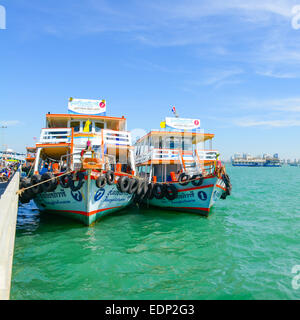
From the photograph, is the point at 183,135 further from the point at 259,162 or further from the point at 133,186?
the point at 259,162

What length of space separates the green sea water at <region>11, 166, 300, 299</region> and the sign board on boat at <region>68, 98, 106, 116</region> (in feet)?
23.1

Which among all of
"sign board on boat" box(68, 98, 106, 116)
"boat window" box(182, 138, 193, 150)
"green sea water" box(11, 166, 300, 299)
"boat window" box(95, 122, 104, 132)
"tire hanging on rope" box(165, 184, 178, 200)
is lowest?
"green sea water" box(11, 166, 300, 299)

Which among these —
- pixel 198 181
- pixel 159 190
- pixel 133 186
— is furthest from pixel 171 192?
pixel 133 186

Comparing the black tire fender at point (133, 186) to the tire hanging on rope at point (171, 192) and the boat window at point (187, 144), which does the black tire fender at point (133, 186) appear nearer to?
the tire hanging on rope at point (171, 192)

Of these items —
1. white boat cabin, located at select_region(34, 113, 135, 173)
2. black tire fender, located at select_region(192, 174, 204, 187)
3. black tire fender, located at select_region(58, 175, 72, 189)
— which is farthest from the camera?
black tire fender, located at select_region(192, 174, 204, 187)

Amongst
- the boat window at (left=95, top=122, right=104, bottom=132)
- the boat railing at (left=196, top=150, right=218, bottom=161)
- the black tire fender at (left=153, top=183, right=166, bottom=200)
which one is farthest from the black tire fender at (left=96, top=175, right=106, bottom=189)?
the boat railing at (left=196, top=150, right=218, bottom=161)

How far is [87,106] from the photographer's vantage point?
53.3 feet

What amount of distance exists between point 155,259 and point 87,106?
461 inches

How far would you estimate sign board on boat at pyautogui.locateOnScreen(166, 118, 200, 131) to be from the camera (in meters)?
17.8

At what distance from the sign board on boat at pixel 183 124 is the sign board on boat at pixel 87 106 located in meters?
4.69

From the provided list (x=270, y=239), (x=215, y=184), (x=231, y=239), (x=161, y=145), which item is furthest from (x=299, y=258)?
(x=161, y=145)

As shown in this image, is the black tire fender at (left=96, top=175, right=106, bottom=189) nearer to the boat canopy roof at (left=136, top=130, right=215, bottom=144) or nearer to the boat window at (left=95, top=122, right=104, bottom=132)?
the boat canopy roof at (left=136, top=130, right=215, bottom=144)

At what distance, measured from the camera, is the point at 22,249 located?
8.32m

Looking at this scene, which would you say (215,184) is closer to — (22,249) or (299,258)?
(299,258)
